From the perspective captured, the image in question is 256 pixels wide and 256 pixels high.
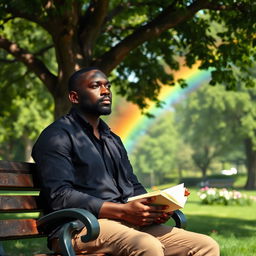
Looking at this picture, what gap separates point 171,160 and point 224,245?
78.7 meters

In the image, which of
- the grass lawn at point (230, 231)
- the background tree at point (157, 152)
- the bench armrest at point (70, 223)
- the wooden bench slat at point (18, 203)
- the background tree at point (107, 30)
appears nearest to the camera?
the bench armrest at point (70, 223)

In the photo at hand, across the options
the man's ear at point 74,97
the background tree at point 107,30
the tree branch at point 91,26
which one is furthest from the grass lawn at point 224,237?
Result: the man's ear at point 74,97

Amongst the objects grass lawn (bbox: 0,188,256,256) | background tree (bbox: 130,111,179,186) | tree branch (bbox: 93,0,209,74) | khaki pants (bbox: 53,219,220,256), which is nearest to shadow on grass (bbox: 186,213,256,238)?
grass lawn (bbox: 0,188,256,256)

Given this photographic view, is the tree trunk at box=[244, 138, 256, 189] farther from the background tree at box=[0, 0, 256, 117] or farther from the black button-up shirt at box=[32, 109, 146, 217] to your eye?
the black button-up shirt at box=[32, 109, 146, 217]

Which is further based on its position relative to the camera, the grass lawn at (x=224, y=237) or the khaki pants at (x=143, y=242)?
the grass lawn at (x=224, y=237)

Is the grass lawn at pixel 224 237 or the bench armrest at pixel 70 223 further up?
the bench armrest at pixel 70 223

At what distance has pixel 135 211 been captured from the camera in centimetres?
351

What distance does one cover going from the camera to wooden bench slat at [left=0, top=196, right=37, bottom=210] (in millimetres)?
3658

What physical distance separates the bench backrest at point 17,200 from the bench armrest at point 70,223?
0.48ft

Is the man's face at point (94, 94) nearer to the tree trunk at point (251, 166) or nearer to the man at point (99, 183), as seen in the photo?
the man at point (99, 183)

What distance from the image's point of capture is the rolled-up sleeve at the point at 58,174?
354cm

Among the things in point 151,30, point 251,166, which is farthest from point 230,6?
point 251,166

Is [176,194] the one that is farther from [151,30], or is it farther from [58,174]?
[151,30]

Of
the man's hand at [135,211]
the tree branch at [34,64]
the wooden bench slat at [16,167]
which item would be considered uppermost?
the tree branch at [34,64]
